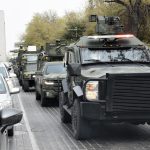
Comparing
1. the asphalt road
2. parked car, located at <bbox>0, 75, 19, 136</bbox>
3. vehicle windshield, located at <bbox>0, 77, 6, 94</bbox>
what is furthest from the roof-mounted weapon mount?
vehicle windshield, located at <bbox>0, 77, 6, 94</bbox>

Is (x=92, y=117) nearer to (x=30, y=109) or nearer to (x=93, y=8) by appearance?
(x=30, y=109)

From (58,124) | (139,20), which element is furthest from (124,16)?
(58,124)

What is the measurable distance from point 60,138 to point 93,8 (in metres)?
41.6

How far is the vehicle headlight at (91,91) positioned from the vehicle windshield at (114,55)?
1.46 m

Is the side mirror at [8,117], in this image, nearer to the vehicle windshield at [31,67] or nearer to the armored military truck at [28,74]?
the armored military truck at [28,74]

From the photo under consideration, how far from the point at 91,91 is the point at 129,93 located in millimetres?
751

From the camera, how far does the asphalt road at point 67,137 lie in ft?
34.7

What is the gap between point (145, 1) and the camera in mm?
44969

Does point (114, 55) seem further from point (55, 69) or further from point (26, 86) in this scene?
point (26, 86)

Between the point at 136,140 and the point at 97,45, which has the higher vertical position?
the point at 97,45

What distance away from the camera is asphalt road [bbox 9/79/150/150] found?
10562mm

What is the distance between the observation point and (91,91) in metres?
10.8

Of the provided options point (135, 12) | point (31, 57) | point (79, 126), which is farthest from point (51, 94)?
point (135, 12)

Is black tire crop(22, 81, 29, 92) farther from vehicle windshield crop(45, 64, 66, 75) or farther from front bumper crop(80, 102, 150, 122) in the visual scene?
front bumper crop(80, 102, 150, 122)
